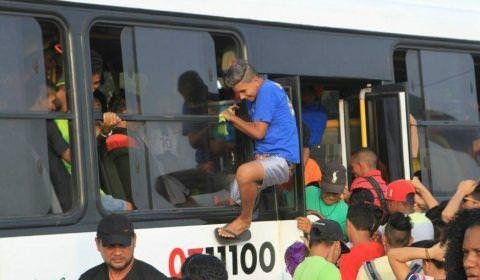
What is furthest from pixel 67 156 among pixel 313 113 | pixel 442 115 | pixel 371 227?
pixel 442 115

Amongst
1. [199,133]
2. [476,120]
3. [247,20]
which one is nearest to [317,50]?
[247,20]

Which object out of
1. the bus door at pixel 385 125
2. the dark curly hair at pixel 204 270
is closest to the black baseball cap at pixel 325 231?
the bus door at pixel 385 125

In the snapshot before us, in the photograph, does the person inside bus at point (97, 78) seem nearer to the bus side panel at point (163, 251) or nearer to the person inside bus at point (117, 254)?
the bus side panel at point (163, 251)

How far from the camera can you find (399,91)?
7668mm

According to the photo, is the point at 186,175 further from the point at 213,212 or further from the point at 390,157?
the point at 390,157

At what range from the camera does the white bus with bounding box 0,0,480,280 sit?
590 cm

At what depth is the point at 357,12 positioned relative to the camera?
765cm

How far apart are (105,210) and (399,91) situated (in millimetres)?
2510

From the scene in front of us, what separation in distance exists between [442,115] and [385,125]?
57 centimetres

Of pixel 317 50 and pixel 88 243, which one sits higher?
pixel 317 50

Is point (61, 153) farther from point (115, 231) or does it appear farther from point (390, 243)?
point (390, 243)

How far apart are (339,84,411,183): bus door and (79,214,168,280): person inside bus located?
2658 mm

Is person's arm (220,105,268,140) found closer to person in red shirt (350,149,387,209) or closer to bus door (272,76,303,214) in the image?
bus door (272,76,303,214)

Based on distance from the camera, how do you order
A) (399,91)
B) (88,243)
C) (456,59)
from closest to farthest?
(88,243) → (399,91) → (456,59)
